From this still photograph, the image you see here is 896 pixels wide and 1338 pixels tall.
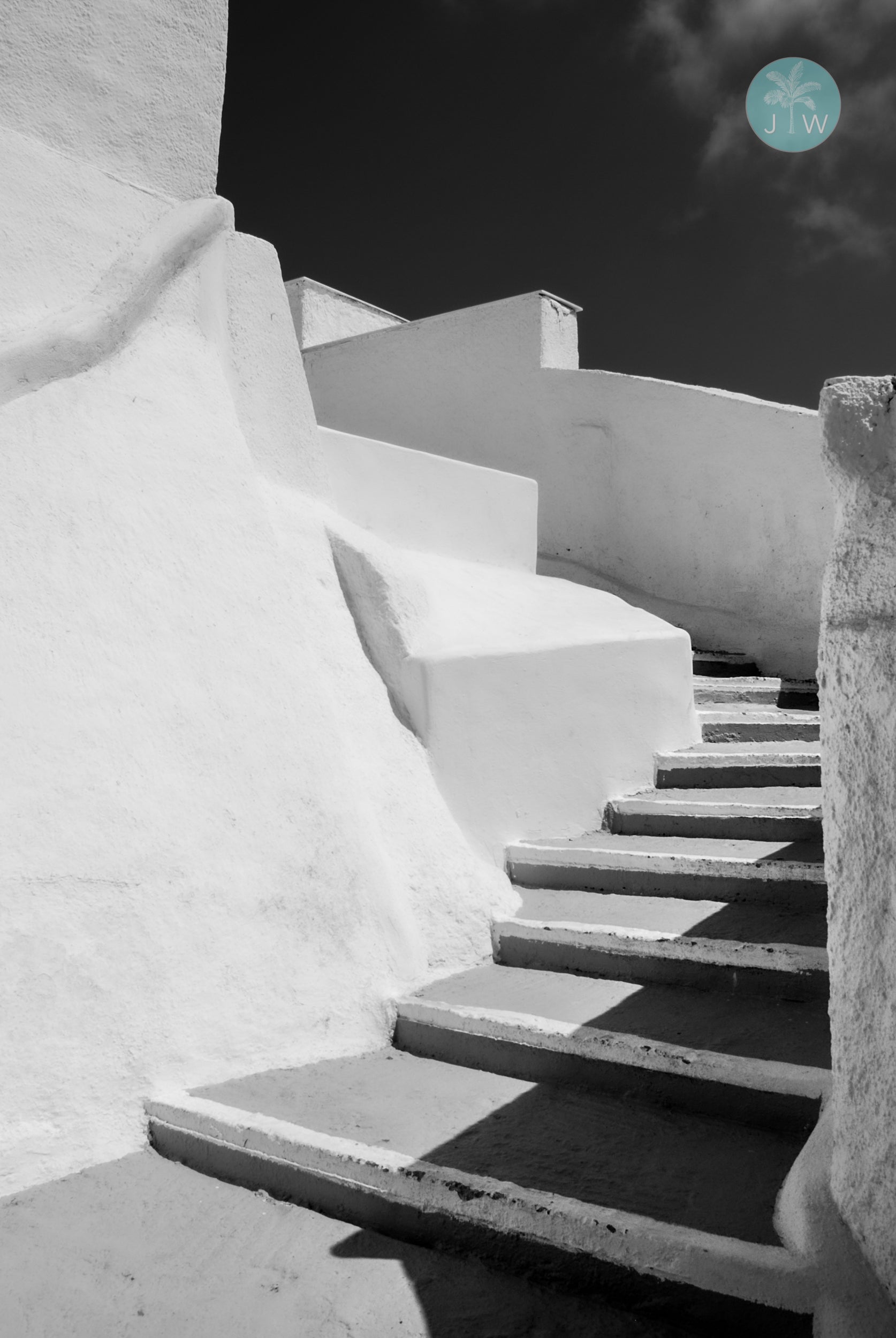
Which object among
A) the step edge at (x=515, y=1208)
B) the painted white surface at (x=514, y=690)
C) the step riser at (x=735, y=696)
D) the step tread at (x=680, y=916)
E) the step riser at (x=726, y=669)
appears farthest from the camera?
the step riser at (x=726, y=669)

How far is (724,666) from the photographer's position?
263 inches

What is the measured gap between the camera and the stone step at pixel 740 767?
470cm

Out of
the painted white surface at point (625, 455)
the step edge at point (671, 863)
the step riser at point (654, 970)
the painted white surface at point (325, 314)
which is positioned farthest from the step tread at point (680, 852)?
the painted white surface at point (325, 314)

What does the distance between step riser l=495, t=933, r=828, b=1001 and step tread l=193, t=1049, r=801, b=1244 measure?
570mm

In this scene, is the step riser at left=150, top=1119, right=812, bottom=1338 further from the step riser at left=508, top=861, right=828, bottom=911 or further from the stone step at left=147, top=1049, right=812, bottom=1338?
the step riser at left=508, top=861, right=828, bottom=911

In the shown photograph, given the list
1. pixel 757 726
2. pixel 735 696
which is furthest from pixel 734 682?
pixel 757 726

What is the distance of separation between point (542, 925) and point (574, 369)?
5334mm

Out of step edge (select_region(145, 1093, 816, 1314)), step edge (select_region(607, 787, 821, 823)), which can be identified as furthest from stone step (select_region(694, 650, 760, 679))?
step edge (select_region(145, 1093, 816, 1314))

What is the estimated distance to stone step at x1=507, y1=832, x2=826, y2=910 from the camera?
3.66 m

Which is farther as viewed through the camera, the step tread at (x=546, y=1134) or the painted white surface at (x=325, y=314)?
the painted white surface at (x=325, y=314)

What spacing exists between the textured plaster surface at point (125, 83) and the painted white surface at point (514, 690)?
76.6 inches

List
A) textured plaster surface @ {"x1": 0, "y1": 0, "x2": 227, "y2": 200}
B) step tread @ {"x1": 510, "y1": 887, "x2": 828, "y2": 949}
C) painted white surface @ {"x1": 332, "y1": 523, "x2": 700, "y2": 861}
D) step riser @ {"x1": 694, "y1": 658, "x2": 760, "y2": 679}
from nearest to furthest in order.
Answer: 1. step tread @ {"x1": 510, "y1": 887, "x2": 828, "y2": 949}
2. painted white surface @ {"x1": 332, "y1": 523, "x2": 700, "y2": 861}
3. textured plaster surface @ {"x1": 0, "y1": 0, "x2": 227, "y2": 200}
4. step riser @ {"x1": 694, "y1": 658, "x2": 760, "y2": 679}

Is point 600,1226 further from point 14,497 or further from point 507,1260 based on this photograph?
point 14,497

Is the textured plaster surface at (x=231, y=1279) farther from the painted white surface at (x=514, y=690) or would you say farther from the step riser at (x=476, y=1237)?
the painted white surface at (x=514, y=690)
